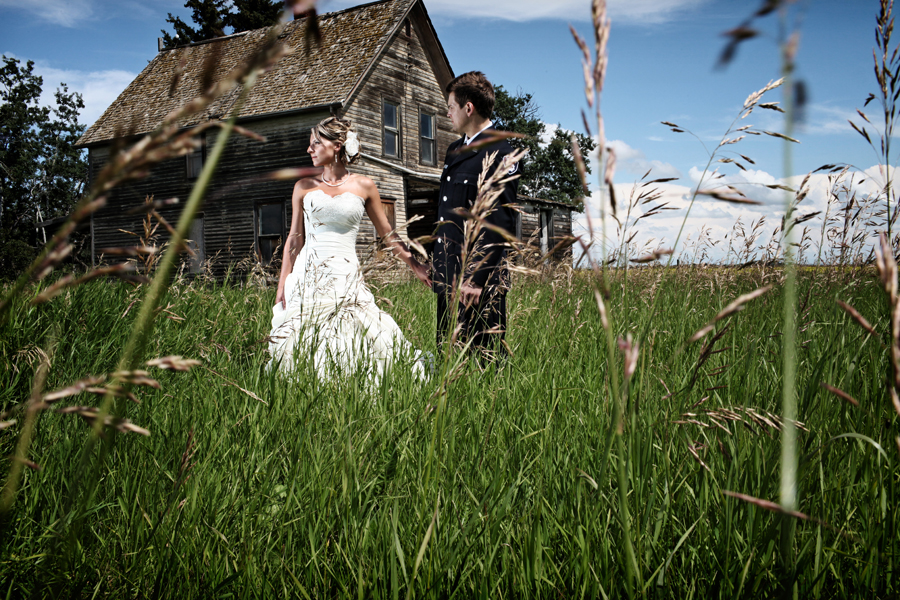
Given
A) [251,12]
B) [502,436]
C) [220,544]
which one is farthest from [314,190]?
[251,12]

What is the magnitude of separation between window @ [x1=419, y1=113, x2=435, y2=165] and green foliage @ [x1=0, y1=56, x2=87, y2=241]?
27.2 m

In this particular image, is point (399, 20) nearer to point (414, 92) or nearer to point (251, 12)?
point (414, 92)

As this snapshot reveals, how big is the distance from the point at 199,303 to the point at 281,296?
66 centimetres

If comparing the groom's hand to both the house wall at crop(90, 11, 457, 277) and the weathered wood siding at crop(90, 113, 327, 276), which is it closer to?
the house wall at crop(90, 11, 457, 277)

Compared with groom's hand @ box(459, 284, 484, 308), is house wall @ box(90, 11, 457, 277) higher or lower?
higher

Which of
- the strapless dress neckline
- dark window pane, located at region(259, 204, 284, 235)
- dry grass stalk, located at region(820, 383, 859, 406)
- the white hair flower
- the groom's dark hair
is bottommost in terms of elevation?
dry grass stalk, located at region(820, 383, 859, 406)

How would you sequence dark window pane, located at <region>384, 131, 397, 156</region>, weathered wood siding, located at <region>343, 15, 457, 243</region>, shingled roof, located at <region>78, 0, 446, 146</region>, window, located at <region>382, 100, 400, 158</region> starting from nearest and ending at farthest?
shingled roof, located at <region>78, 0, 446, 146</region>
weathered wood siding, located at <region>343, 15, 457, 243</region>
window, located at <region>382, 100, 400, 158</region>
dark window pane, located at <region>384, 131, 397, 156</region>

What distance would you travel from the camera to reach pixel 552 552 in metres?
1.28

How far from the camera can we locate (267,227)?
698 inches

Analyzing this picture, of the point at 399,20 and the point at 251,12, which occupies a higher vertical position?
the point at 251,12

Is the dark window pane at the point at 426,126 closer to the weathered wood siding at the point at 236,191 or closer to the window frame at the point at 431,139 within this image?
the window frame at the point at 431,139

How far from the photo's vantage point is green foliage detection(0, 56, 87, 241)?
117 feet

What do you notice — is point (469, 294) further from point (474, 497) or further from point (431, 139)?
point (431, 139)

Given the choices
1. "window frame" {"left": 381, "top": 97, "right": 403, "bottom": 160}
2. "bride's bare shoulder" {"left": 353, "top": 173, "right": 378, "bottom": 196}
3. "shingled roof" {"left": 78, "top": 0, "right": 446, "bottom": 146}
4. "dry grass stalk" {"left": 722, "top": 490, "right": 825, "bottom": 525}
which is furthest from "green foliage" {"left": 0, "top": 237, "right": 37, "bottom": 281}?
"dry grass stalk" {"left": 722, "top": 490, "right": 825, "bottom": 525}
